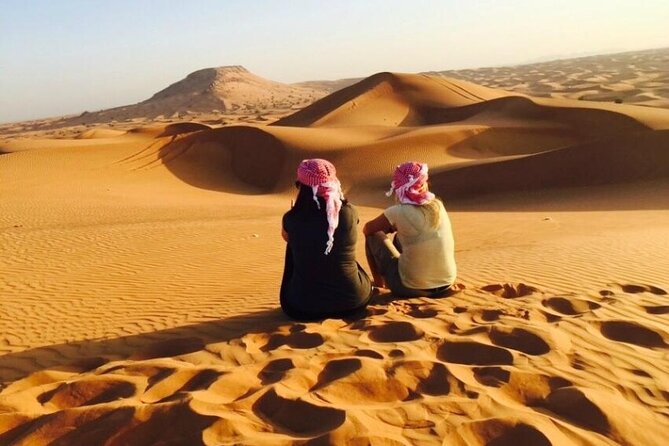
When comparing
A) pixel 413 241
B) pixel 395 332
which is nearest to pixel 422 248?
pixel 413 241

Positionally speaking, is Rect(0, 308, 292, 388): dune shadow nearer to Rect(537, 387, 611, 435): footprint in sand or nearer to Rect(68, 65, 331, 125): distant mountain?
Rect(537, 387, 611, 435): footprint in sand

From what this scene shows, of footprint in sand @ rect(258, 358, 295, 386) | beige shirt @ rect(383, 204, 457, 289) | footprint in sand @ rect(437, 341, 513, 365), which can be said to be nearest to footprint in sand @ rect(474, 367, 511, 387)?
footprint in sand @ rect(437, 341, 513, 365)

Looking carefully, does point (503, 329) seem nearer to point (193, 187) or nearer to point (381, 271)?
point (381, 271)

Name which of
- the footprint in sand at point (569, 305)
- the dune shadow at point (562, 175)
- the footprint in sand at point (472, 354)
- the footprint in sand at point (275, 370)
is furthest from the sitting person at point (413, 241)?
the dune shadow at point (562, 175)

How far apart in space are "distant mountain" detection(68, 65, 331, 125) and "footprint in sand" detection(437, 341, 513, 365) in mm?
62596

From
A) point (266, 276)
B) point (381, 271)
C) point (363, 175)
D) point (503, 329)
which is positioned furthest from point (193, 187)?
point (503, 329)

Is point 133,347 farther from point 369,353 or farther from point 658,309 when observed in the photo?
point 658,309

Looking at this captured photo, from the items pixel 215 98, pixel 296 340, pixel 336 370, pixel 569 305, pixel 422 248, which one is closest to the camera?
pixel 336 370

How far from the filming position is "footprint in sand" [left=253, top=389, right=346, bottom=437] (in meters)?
3.05

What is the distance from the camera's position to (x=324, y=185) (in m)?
4.55

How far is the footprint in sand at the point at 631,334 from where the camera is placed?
434cm

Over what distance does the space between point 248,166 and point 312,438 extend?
20938 mm

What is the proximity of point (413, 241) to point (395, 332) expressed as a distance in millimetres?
930

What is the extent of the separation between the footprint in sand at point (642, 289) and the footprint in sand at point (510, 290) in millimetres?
926
